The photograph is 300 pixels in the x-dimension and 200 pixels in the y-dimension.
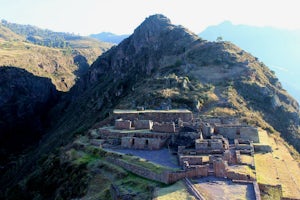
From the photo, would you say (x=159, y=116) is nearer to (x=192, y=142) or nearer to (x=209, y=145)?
(x=192, y=142)

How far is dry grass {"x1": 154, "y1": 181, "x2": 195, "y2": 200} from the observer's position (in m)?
26.2

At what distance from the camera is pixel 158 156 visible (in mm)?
36281

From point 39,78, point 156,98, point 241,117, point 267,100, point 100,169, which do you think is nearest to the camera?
point 100,169

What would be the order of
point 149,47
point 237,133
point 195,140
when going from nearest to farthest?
point 195,140 < point 237,133 < point 149,47

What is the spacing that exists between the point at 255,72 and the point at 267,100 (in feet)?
34.8

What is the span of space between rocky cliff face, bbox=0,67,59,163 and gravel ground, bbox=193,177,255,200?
12116cm

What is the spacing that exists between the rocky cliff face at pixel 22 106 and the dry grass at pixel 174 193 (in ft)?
395

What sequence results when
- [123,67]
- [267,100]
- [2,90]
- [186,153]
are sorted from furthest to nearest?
[2,90] → [123,67] → [267,100] → [186,153]

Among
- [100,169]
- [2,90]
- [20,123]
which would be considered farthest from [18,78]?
[100,169]

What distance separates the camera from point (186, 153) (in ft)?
114

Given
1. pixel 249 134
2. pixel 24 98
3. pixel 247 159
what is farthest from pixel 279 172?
pixel 24 98

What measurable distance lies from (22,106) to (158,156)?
136 metres

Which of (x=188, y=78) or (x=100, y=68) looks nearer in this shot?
(x=188, y=78)

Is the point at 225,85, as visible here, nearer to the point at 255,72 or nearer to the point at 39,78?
the point at 255,72
